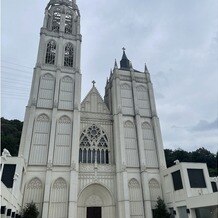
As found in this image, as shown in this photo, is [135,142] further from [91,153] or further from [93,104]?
[93,104]

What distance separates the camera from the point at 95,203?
23547 mm

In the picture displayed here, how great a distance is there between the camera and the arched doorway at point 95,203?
2294 cm

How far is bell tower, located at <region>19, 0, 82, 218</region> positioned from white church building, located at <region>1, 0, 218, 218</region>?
3.8 inches

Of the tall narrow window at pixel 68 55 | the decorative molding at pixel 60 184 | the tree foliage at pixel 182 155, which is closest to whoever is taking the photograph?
the decorative molding at pixel 60 184

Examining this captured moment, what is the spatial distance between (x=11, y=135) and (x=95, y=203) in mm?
30411

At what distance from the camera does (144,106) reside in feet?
98.1

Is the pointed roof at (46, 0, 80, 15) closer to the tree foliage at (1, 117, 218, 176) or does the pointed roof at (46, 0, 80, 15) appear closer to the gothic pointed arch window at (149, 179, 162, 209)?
the tree foliage at (1, 117, 218, 176)

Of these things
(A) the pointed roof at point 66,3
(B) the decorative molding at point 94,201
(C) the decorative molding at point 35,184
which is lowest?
(B) the decorative molding at point 94,201

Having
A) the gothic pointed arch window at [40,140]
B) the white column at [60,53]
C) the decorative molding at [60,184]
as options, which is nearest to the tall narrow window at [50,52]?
the white column at [60,53]

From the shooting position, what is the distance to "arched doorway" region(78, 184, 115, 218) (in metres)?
22.9

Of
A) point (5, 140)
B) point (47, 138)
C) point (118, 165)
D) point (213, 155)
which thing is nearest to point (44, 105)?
point (47, 138)

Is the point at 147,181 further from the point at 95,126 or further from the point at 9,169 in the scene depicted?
the point at 9,169

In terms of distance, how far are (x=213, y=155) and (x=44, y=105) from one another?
42206 millimetres

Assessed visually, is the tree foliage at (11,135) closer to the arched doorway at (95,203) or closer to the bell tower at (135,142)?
the bell tower at (135,142)
